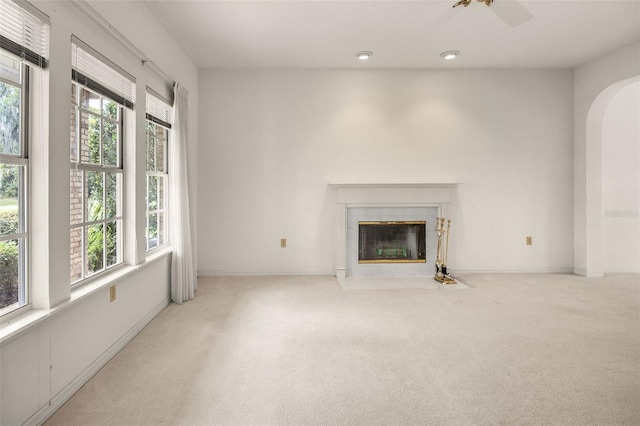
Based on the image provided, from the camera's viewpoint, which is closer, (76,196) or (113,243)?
(76,196)

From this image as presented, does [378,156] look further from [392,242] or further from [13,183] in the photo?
[13,183]

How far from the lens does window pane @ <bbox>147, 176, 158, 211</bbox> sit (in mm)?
3246

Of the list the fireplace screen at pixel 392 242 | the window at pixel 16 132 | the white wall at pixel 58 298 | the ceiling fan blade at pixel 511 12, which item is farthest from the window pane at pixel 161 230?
the ceiling fan blade at pixel 511 12

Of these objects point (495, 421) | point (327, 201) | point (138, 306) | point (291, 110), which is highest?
point (291, 110)

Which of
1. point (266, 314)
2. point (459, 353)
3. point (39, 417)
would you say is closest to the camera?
point (39, 417)

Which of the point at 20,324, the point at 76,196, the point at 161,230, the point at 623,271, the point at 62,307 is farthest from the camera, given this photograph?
the point at 623,271

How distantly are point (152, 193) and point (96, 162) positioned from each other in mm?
1000

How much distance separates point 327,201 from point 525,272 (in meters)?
2.94

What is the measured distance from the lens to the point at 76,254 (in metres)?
2.17

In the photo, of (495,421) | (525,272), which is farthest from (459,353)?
(525,272)

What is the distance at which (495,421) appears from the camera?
1.67m

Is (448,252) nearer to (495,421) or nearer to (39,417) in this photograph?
(495,421)

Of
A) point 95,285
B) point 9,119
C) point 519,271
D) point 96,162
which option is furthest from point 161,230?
point 519,271

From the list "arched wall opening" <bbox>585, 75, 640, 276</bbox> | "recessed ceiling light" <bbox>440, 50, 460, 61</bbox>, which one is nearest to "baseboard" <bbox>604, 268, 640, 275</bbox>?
"arched wall opening" <bbox>585, 75, 640, 276</bbox>
